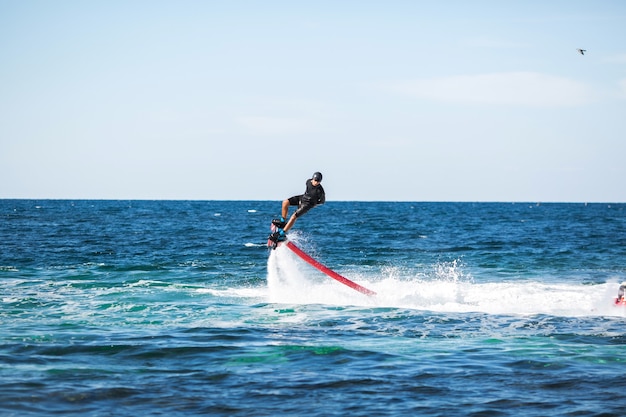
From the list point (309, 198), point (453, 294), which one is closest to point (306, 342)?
point (309, 198)

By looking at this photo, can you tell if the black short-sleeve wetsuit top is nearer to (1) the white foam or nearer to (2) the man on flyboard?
(2) the man on flyboard

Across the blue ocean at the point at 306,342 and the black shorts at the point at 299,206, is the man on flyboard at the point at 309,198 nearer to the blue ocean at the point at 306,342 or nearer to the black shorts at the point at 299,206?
the black shorts at the point at 299,206

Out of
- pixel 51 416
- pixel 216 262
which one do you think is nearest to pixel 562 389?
pixel 51 416

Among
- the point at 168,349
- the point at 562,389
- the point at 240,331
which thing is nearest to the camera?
the point at 562,389

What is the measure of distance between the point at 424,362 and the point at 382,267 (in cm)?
1835

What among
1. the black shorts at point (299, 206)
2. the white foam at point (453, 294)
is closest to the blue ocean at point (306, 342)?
the white foam at point (453, 294)

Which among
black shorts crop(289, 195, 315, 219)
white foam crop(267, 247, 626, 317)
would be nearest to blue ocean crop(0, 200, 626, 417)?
white foam crop(267, 247, 626, 317)

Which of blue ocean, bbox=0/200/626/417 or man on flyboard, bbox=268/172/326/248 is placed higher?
man on flyboard, bbox=268/172/326/248

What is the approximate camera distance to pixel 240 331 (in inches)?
581

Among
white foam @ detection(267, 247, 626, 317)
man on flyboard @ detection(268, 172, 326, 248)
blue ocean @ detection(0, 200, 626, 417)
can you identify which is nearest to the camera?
blue ocean @ detection(0, 200, 626, 417)

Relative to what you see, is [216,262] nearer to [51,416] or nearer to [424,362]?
[424,362]

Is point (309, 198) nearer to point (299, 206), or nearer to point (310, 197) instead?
→ point (310, 197)

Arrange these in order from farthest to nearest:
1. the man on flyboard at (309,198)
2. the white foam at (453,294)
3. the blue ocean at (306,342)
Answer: the white foam at (453,294)
the man on flyboard at (309,198)
the blue ocean at (306,342)

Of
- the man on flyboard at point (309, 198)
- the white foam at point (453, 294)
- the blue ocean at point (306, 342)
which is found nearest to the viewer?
the blue ocean at point (306, 342)
